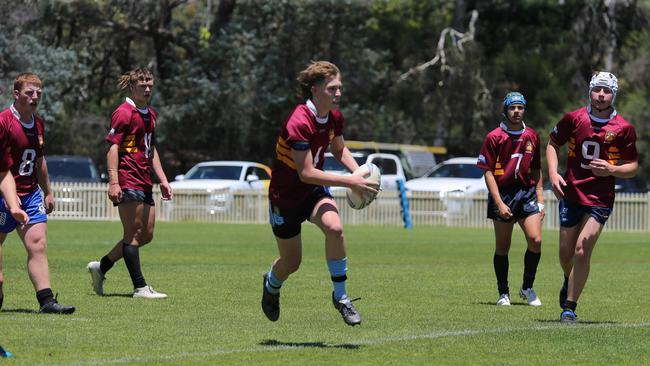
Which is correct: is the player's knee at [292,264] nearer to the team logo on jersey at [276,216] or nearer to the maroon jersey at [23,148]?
the team logo on jersey at [276,216]

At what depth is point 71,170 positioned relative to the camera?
38.4 m

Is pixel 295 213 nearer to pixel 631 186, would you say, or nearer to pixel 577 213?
pixel 577 213

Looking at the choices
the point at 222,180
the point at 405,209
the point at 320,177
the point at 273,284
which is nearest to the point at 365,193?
the point at 320,177

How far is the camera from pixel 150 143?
44.1 feet

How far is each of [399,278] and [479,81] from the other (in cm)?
3259

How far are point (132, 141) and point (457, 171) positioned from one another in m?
25.5

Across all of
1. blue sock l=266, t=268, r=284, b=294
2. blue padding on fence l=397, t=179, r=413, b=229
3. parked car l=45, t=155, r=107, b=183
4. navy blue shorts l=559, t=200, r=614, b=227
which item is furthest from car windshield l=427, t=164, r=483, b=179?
blue sock l=266, t=268, r=284, b=294

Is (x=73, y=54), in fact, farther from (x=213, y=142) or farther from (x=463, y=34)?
(x=463, y=34)

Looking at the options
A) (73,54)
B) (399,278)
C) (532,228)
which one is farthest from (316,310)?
(73,54)

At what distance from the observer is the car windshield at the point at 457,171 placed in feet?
123

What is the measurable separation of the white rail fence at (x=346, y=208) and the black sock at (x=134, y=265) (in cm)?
2273

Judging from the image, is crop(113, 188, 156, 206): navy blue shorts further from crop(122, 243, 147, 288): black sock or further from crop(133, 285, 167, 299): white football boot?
crop(133, 285, 167, 299): white football boot

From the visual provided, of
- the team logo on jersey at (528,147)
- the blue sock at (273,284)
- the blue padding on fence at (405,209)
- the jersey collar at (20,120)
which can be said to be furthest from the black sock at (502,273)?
the blue padding on fence at (405,209)

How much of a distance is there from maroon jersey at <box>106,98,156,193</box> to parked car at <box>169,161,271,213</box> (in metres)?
23.0
